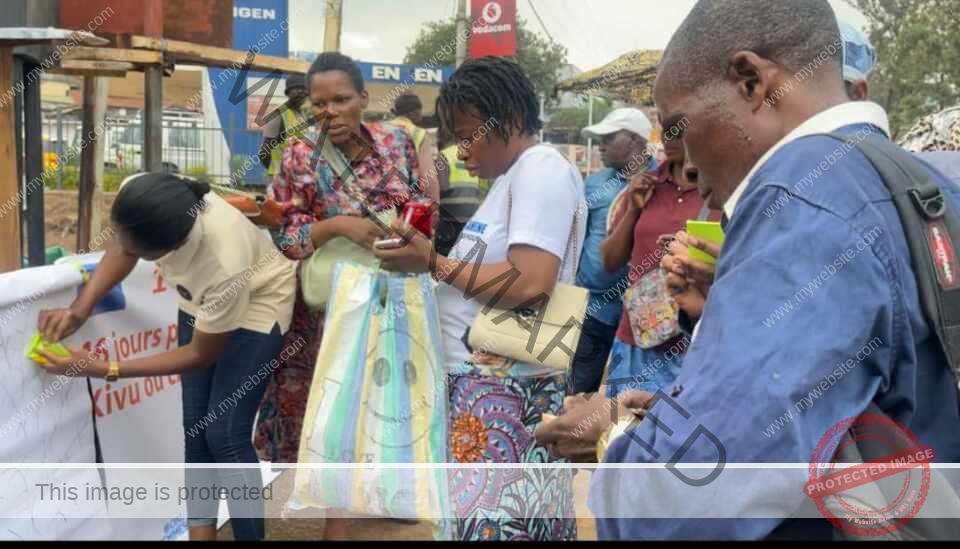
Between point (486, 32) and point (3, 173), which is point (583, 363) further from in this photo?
point (486, 32)

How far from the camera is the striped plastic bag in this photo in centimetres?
275

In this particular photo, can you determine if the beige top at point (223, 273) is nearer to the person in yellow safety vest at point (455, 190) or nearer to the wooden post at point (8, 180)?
the wooden post at point (8, 180)

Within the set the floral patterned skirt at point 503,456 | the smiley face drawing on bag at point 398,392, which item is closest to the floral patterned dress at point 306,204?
the smiley face drawing on bag at point 398,392

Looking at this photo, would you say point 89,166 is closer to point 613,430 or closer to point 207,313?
point 207,313

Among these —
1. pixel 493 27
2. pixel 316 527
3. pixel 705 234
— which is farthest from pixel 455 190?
pixel 493 27

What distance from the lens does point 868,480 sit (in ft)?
3.55

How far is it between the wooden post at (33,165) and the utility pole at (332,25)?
8.00m

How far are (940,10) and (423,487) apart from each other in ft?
64.9

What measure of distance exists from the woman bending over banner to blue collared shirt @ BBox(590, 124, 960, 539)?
2.32 meters

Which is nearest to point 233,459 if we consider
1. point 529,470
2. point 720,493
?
point 529,470

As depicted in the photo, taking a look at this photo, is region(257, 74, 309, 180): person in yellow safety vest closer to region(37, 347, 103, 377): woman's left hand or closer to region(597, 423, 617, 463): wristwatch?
region(37, 347, 103, 377): woman's left hand

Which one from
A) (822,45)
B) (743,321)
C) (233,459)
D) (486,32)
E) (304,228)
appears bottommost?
(233,459)

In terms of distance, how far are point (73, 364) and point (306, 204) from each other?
3.46 ft

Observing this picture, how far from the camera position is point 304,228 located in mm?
3480
